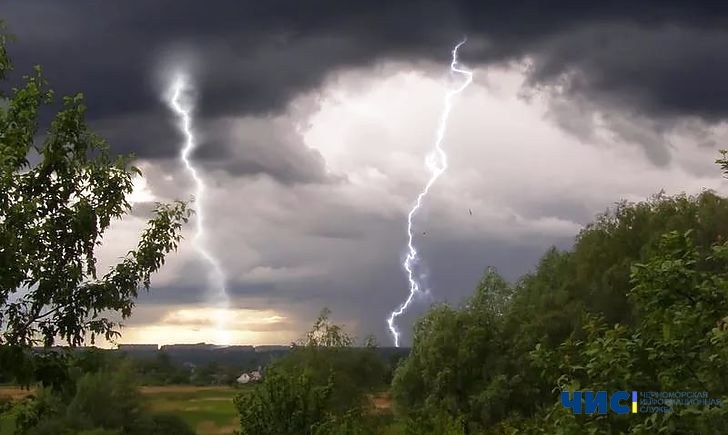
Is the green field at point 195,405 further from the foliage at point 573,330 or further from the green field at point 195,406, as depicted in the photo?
the foliage at point 573,330

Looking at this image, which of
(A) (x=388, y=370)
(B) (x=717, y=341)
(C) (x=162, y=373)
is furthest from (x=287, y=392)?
(A) (x=388, y=370)

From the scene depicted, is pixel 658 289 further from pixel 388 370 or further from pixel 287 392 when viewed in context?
pixel 388 370

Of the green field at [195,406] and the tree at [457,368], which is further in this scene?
the green field at [195,406]

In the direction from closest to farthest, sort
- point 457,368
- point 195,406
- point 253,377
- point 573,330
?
point 253,377 < point 573,330 < point 457,368 < point 195,406

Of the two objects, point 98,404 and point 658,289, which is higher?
point 658,289

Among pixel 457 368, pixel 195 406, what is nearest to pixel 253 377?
pixel 457 368

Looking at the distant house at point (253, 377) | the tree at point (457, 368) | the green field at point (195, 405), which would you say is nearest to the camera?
the distant house at point (253, 377)

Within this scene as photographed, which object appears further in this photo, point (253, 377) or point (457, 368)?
point (457, 368)

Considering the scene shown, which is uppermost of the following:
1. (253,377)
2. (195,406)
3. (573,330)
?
(573,330)

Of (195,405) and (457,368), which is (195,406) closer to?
(195,405)

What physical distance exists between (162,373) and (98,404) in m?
7.69

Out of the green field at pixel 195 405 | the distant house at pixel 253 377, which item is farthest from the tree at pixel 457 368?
the green field at pixel 195 405

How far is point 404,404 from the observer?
180 ft

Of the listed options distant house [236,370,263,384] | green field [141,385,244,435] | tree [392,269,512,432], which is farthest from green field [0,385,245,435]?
tree [392,269,512,432]
